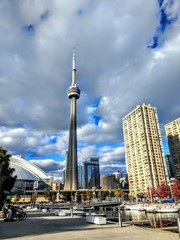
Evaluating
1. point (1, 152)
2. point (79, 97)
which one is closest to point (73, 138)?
point (79, 97)

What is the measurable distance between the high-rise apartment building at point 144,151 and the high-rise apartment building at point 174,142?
10231mm

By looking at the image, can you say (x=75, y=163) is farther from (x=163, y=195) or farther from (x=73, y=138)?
(x=163, y=195)

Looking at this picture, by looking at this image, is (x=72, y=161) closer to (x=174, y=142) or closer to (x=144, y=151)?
(x=144, y=151)

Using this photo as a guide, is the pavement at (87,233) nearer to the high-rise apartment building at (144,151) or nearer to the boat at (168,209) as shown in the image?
the boat at (168,209)

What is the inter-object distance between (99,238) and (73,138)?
504 ft

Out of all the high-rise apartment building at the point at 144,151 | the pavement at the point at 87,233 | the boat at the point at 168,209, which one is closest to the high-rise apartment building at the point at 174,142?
the high-rise apartment building at the point at 144,151

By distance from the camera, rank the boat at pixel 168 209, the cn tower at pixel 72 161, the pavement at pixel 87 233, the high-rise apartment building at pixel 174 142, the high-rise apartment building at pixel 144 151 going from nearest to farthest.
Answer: the pavement at pixel 87 233 < the boat at pixel 168 209 < the high-rise apartment building at pixel 144 151 < the high-rise apartment building at pixel 174 142 < the cn tower at pixel 72 161

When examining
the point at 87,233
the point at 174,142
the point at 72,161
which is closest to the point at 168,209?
the point at 87,233

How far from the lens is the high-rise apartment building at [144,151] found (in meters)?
146

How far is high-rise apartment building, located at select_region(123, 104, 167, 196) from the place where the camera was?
14575 cm

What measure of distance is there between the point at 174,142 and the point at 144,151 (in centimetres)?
3086

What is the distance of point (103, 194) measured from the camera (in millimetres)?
161125

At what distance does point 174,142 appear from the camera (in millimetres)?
164750

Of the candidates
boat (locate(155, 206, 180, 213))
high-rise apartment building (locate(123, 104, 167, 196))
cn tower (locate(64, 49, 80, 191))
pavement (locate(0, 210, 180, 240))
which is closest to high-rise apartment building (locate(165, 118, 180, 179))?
high-rise apartment building (locate(123, 104, 167, 196))
